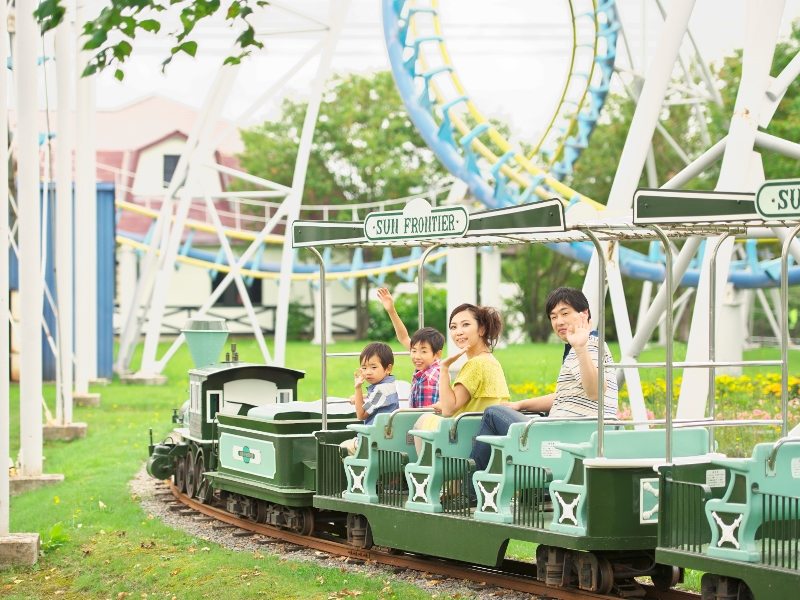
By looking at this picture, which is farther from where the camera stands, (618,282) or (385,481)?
(618,282)

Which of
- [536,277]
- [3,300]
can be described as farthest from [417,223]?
[536,277]

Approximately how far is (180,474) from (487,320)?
225 inches

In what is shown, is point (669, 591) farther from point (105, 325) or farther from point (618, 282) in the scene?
point (105, 325)

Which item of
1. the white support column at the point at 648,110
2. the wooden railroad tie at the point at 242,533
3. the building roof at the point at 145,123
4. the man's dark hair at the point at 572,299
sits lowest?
the wooden railroad tie at the point at 242,533

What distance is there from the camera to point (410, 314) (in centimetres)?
4600

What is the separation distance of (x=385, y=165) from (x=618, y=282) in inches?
1373

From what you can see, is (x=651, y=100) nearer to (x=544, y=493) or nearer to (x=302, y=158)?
(x=544, y=493)

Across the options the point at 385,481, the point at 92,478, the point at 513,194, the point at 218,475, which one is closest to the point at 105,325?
the point at 513,194

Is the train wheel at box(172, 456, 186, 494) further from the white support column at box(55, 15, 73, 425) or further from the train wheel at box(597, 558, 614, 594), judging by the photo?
the train wheel at box(597, 558, 614, 594)

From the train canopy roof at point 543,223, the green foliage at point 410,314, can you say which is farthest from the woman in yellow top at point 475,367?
the green foliage at point 410,314

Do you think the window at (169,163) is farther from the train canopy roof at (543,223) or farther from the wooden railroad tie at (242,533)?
the train canopy roof at (543,223)

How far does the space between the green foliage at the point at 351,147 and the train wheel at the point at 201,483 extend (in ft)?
116

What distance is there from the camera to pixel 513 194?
2230 cm

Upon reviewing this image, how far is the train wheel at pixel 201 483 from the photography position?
40.5 ft
